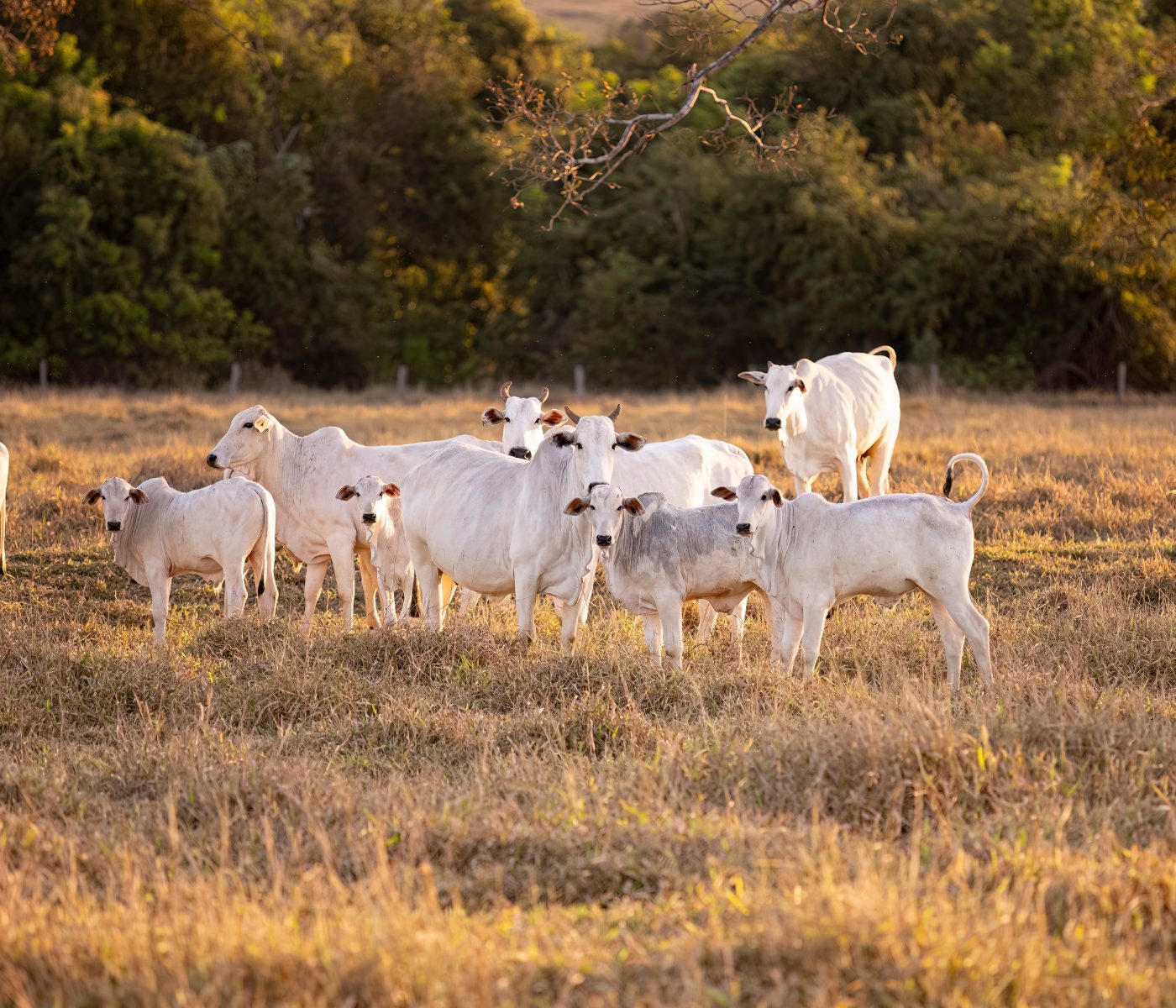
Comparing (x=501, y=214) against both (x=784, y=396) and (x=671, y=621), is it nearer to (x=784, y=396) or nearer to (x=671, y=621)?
(x=784, y=396)

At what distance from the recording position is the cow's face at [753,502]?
27.0 feet

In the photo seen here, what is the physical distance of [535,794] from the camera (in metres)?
6.03

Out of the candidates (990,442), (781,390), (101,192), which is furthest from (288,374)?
(781,390)

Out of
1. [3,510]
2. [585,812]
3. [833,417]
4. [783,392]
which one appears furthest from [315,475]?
[585,812]

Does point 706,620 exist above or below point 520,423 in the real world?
below

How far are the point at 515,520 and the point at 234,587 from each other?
2.40 m

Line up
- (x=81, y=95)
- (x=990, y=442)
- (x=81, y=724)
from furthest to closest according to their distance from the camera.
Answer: (x=81, y=95) < (x=990, y=442) < (x=81, y=724)

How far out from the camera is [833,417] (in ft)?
44.3

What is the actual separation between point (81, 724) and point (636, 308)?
1220 inches

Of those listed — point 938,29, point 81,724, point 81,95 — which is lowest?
point 81,724

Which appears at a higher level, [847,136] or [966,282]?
[847,136]

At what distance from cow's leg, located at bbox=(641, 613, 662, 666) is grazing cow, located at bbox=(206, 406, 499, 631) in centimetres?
258

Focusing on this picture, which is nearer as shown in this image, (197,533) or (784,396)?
(197,533)

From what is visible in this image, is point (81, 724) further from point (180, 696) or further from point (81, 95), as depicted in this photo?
point (81, 95)
